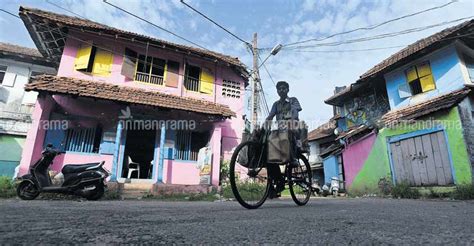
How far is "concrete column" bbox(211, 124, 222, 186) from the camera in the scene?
36.6ft

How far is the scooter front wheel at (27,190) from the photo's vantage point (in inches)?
252

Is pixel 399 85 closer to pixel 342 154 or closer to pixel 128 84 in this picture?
pixel 342 154

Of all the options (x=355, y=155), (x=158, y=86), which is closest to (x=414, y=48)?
(x=355, y=155)

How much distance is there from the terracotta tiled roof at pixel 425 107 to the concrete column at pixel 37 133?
45.1 feet

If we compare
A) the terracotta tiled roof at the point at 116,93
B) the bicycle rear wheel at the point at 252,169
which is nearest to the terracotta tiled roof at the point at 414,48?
the terracotta tiled roof at the point at 116,93

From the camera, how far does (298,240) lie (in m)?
1.44

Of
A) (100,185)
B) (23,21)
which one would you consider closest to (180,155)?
(100,185)

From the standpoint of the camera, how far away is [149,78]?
486 inches

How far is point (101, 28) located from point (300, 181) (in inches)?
420

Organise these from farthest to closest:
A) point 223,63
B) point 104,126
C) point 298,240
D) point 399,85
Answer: point 223,63
point 399,85
point 104,126
point 298,240

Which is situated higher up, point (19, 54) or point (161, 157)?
point (19, 54)

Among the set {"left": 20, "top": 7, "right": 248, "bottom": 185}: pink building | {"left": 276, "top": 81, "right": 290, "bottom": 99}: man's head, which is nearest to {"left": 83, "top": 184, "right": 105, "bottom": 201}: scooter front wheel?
{"left": 20, "top": 7, "right": 248, "bottom": 185}: pink building

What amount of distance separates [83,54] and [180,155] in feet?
19.5

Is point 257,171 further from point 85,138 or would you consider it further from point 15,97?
point 15,97
